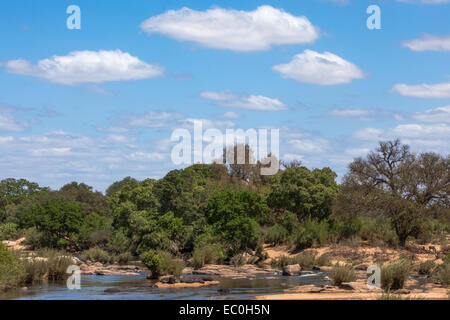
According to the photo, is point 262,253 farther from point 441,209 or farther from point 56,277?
point 56,277

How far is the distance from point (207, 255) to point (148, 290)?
1443 centimetres

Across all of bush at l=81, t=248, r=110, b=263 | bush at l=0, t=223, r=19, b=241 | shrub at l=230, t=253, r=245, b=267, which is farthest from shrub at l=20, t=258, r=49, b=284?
bush at l=0, t=223, r=19, b=241

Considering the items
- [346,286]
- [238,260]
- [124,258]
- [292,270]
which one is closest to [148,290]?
[346,286]

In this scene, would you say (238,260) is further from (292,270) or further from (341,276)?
(341,276)

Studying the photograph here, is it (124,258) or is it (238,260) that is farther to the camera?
(124,258)

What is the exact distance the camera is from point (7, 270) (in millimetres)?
30391

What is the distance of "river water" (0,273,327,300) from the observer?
1094 inches

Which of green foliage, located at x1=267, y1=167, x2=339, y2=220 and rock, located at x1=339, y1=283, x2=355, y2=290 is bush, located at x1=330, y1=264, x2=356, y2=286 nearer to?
rock, located at x1=339, y1=283, x2=355, y2=290

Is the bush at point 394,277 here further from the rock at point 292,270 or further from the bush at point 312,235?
the bush at point 312,235

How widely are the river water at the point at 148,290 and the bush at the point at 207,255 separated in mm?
5652

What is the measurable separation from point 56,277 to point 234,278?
12.0 metres

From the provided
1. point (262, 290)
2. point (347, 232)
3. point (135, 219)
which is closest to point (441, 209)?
point (347, 232)

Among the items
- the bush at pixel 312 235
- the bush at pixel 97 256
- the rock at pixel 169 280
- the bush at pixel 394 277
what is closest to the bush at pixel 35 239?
the bush at pixel 97 256
